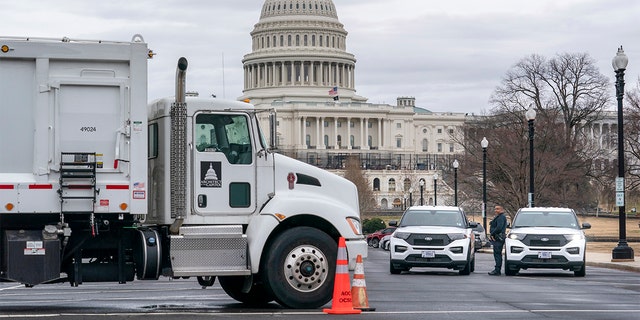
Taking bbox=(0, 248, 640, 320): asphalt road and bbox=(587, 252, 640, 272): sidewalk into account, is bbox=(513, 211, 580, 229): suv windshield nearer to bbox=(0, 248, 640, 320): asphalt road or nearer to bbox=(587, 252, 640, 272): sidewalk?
bbox=(0, 248, 640, 320): asphalt road

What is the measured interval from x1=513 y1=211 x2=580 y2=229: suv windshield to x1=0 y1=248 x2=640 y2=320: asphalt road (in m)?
2.26

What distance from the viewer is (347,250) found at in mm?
18125

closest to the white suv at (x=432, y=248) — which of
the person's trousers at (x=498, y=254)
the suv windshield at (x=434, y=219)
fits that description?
the suv windshield at (x=434, y=219)

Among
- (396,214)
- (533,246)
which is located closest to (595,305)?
(533,246)

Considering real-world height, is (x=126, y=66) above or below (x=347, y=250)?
above

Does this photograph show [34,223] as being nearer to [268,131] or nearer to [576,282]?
[268,131]

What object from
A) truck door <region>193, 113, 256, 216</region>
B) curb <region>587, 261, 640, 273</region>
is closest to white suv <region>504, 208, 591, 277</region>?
curb <region>587, 261, 640, 273</region>

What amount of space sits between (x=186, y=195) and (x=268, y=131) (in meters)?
1.54

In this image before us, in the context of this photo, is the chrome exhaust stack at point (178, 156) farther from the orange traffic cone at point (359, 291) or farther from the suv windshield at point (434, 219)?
the suv windshield at point (434, 219)

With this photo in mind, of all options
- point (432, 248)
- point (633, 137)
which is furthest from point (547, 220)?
point (633, 137)

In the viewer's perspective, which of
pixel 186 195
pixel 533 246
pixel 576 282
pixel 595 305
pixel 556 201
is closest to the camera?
pixel 186 195

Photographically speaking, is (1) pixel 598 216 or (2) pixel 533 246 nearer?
(2) pixel 533 246

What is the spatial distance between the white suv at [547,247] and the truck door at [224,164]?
1389 centimetres

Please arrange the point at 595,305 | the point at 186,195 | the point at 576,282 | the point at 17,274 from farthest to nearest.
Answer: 1. the point at 576,282
2. the point at 595,305
3. the point at 186,195
4. the point at 17,274
